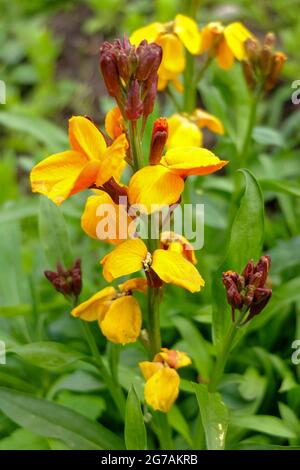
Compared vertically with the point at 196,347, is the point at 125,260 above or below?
above

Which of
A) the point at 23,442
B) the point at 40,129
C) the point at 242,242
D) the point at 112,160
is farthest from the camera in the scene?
the point at 40,129

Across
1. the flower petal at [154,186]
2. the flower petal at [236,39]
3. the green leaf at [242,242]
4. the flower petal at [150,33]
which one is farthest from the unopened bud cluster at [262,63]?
the flower petal at [154,186]

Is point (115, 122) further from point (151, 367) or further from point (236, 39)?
point (236, 39)

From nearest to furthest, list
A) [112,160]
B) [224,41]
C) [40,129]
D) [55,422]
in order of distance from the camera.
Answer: [112,160] < [55,422] < [224,41] < [40,129]

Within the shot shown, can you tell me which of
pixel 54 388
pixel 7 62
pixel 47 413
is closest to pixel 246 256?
pixel 47 413

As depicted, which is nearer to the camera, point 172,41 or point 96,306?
point 96,306

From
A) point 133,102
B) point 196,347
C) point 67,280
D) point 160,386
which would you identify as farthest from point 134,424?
point 133,102

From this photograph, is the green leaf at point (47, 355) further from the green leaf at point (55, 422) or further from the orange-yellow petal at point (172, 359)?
the orange-yellow petal at point (172, 359)

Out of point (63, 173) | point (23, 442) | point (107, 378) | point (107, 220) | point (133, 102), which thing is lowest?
point (23, 442)
